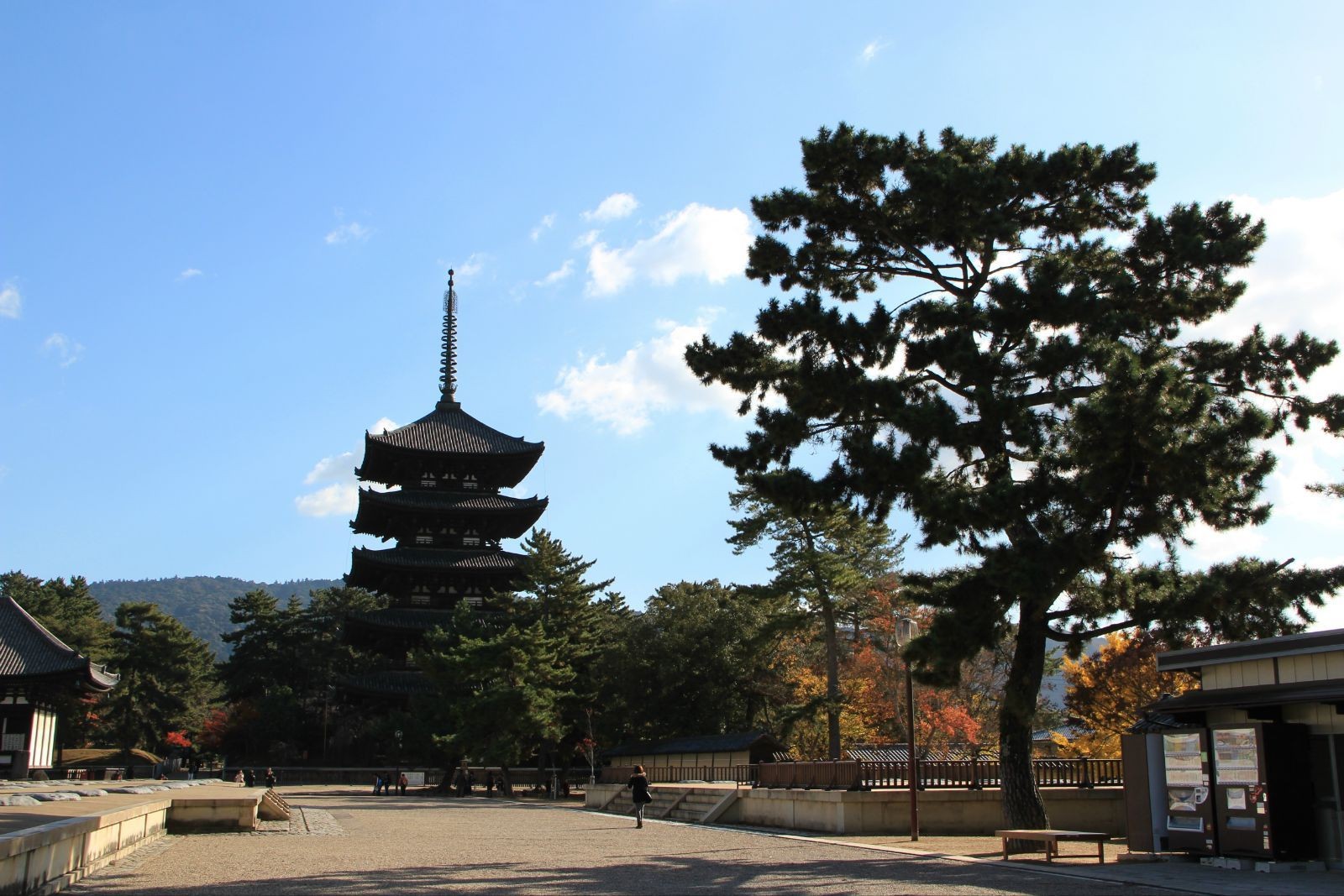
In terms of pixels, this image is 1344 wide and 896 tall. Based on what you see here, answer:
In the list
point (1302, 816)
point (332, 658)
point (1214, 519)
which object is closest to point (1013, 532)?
point (1214, 519)

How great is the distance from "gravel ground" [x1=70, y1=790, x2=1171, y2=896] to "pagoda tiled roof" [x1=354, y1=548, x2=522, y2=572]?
29.4m

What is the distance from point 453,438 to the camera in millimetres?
57125

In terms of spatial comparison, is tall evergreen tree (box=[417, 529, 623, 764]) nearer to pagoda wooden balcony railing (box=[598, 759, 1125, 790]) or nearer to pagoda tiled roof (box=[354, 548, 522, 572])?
pagoda tiled roof (box=[354, 548, 522, 572])

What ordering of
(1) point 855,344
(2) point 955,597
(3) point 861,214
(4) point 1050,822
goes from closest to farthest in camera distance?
(2) point 955,597, (1) point 855,344, (3) point 861,214, (4) point 1050,822

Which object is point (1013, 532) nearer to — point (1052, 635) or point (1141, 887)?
point (1052, 635)

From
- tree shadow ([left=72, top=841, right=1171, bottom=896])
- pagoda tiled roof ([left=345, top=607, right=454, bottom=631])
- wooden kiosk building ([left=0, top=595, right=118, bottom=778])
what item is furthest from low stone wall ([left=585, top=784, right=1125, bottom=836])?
pagoda tiled roof ([left=345, top=607, right=454, bottom=631])

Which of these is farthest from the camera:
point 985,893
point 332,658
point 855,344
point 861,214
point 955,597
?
point 332,658

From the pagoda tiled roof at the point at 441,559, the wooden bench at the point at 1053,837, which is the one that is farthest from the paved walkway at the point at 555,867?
the pagoda tiled roof at the point at 441,559

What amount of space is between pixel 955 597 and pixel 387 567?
40357 mm

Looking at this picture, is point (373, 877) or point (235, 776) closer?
point (373, 877)

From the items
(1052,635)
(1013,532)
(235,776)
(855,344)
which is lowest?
(235,776)

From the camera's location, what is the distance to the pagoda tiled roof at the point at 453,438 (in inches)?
2189

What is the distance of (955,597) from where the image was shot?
16.4 m

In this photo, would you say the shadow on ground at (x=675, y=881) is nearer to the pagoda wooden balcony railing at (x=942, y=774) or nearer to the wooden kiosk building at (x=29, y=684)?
the pagoda wooden balcony railing at (x=942, y=774)
